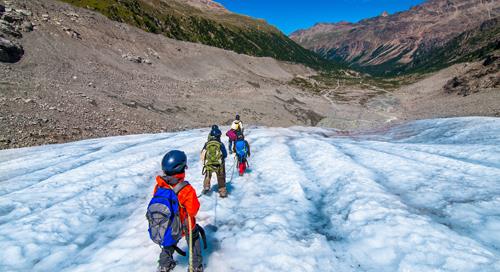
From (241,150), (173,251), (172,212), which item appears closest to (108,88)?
(241,150)

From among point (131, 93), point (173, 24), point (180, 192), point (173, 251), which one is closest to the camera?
point (180, 192)

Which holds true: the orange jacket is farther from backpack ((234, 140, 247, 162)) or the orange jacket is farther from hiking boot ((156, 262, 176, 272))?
backpack ((234, 140, 247, 162))

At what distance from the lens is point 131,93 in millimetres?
39938

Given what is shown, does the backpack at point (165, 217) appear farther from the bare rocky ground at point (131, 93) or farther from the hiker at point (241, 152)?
the bare rocky ground at point (131, 93)

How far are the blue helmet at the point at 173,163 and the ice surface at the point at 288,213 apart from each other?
2295mm

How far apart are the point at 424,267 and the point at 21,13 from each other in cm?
5762

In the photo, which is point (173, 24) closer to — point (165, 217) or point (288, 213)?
point (288, 213)

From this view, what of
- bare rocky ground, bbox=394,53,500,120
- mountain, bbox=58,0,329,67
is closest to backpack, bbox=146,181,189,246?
bare rocky ground, bbox=394,53,500,120

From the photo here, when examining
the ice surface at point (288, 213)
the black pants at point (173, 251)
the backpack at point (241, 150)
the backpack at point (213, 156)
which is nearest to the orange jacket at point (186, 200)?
the black pants at point (173, 251)

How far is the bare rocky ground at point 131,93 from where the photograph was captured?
83.1 feet

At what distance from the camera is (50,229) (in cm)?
809

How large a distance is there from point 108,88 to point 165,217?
3783 cm

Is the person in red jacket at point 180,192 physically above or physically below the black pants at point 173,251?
above

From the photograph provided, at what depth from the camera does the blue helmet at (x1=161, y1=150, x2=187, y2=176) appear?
18.8 ft
